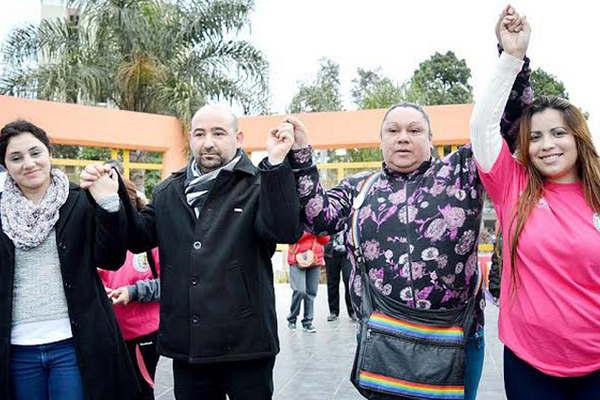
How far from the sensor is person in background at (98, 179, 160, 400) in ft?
11.8

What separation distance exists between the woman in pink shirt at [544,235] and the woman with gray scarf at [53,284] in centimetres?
155

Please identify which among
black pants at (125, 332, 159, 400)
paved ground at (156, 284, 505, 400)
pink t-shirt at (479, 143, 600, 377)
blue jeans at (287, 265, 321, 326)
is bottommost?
paved ground at (156, 284, 505, 400)

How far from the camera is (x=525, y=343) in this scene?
2.27 metres

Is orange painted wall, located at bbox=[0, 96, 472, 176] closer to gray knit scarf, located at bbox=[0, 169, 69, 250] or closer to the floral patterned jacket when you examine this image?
gray knit scarf, located at bbox=[0, 169, 69, 250]

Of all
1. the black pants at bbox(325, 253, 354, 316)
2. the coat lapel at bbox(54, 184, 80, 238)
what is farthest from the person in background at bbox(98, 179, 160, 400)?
the black pants at bbox(325, 253, 354, 316)

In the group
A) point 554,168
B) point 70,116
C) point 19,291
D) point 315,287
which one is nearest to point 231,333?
point 19,291

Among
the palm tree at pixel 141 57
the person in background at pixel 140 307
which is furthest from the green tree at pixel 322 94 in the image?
the person in background at pixel 140 307

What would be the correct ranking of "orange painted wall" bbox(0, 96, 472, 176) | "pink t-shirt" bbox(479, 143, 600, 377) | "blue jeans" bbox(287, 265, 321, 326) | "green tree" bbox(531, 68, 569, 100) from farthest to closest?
1. "green tree" bbox(531, 68, 569, 100)
2. "orange painted wall" bbox(0, 96, 472, 176)
3. "blue jeans" bbox(287, 265, 321, 326)
4. "pink t-shirt" bbox(479, 143, 600, 377)

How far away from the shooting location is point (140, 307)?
3.67m

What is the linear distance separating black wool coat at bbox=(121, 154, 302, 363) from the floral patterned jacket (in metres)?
0.29

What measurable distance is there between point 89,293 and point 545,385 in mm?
1822

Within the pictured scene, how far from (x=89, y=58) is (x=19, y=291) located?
45.9 ft

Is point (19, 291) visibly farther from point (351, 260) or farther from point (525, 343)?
point (525, 343)

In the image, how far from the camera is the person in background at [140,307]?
3.60 metres
